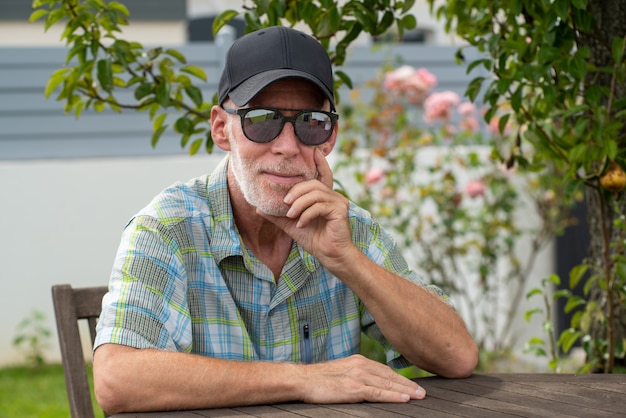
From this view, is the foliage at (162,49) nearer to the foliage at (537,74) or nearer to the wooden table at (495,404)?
the foliage at (537,74)

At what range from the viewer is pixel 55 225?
252 inches

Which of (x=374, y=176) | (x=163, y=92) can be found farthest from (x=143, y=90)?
(x=374, y=176)

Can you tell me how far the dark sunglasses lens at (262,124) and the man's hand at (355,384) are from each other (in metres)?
0.55

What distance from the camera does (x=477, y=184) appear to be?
5.76 metres

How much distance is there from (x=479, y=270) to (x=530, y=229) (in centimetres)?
51

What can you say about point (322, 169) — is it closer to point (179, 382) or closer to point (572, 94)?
point (179, 382)

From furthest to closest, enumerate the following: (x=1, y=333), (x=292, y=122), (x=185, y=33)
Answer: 1. (x=185, y=33)
2. (x=1, y=333)
3. (x=292, y=122)

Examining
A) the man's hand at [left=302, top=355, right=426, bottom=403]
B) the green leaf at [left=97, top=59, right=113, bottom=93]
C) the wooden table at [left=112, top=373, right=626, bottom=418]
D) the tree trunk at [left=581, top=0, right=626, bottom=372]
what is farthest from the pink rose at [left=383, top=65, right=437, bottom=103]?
the man's hand at [left=302, top=355, right=426, bottom=403]

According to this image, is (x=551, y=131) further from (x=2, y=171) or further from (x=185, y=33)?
(x=185, y=33)

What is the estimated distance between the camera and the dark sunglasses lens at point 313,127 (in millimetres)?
2201

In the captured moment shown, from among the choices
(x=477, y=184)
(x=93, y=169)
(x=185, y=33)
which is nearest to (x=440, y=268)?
(x=477, y=184)

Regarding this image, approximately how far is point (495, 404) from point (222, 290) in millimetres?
724

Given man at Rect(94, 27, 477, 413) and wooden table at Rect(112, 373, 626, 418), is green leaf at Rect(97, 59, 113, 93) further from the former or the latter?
wooden table at Rect(112, 373, 626, 418)

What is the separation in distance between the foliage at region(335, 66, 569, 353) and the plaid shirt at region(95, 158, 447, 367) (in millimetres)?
3369
